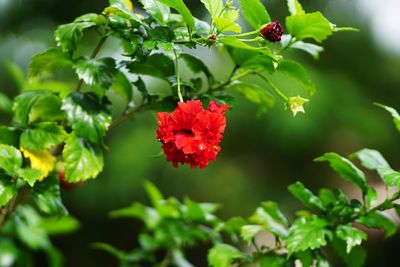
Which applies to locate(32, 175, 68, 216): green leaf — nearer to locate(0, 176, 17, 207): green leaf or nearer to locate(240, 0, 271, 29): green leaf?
locate(0, 176, 17, 207): green leaf

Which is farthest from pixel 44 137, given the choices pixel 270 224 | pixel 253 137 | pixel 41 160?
pixel 253 137

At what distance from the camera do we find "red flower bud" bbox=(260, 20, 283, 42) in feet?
2.25

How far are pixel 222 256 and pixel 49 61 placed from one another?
43 centimetres

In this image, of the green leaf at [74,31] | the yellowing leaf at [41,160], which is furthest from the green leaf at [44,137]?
the green leaf at [74,31]

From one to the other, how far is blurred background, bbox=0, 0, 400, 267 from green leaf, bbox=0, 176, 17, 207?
1524 mm

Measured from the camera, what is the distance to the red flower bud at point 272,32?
0.69m

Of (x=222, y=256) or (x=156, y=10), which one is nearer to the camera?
(x=156, y=10)

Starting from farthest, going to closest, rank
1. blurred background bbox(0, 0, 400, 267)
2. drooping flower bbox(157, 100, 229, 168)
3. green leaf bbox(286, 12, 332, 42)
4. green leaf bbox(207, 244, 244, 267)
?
1. blurred background bbox(0, 0, 400, 267)
2. green leaf bbox(207, 244, 244, 267)
3. green leaf bbox(286, 12, 332, 42)
4. drooping flower bbox(157, 100, 229, 168)

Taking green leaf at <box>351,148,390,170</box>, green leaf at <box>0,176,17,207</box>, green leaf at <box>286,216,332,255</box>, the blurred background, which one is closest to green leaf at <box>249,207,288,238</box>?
green leaf at <box>286,216,332,255</box>

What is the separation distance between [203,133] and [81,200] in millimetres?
1911

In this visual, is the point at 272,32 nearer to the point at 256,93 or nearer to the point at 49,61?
the point at 256,93

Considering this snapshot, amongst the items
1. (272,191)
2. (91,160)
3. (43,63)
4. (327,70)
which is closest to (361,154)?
(91,160)

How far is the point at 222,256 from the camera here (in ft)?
2.86

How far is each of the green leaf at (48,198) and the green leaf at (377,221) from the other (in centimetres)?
46
